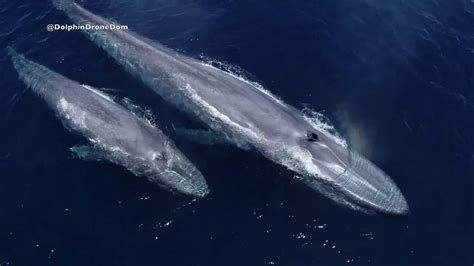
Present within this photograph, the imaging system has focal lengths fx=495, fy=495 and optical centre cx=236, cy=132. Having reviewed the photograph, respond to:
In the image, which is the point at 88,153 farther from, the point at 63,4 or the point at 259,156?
the point at 63,4

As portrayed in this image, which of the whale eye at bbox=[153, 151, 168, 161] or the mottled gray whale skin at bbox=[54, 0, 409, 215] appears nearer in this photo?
the mottled gray whale skin at bbox=[54, 0, 409, 215]

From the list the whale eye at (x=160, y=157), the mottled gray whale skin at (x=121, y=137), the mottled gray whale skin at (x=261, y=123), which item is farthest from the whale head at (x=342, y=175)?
the whale eye at (x=160, y=157)

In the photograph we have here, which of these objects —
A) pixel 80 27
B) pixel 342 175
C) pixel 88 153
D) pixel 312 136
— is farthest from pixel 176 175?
pixel 80 27

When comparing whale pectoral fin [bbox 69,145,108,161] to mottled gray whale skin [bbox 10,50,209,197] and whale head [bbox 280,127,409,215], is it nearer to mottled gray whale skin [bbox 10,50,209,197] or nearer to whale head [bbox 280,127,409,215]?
mottled gray whale skin [bbox 10,50,209,197]

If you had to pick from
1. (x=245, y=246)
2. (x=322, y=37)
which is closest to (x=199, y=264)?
(x=245, y=246)

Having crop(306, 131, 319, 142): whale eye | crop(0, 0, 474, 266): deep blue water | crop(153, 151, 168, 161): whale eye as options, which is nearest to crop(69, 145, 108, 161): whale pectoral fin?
crop(0, 0, 474, 266): deep blue water

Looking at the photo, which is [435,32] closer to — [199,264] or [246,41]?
[246,41]

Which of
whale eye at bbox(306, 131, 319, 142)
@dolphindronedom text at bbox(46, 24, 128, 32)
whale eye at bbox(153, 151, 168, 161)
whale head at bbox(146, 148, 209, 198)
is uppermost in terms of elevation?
@dolphindronedom text at bbox(46, 24, 128, 32)
